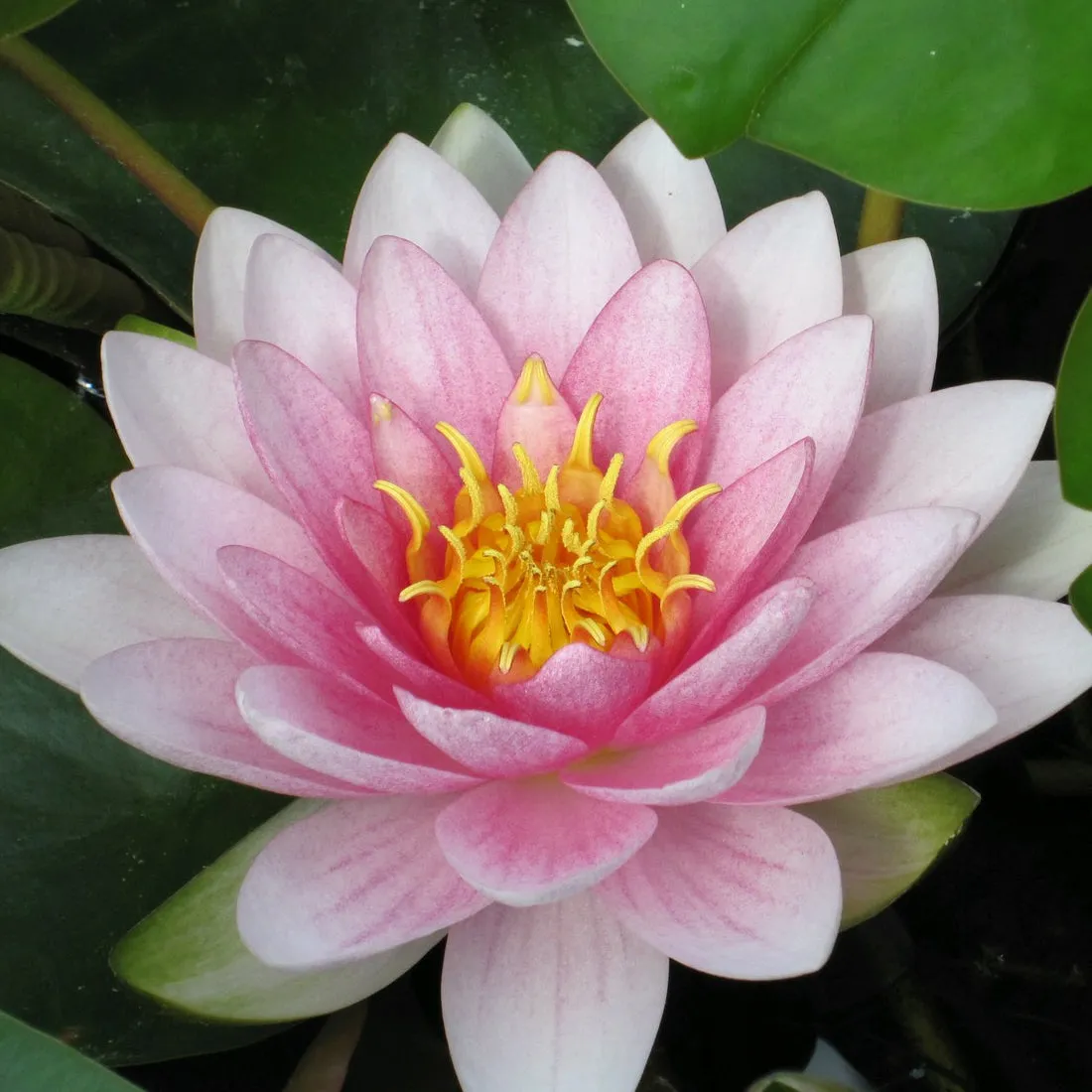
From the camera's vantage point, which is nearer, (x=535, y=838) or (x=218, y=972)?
(x=535, y=838)

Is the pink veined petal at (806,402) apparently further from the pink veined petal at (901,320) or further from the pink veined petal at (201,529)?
the pink veined petal at (201,529)

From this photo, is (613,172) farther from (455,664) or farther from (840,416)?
(455,664)

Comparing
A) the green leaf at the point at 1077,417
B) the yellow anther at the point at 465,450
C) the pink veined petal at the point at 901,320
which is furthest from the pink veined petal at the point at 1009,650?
the yellow anther at the point at 465,450

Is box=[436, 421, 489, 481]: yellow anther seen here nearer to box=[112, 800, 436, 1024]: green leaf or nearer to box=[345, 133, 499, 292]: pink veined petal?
box=[345, 133, 499, 292]: pink veined petal

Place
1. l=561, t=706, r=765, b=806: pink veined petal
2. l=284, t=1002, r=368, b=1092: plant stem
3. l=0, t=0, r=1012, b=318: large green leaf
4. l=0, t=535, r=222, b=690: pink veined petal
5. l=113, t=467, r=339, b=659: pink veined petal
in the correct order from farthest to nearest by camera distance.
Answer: l=0, t=0, r=1012, b=318: large green leaf → l=284, t=1002, r=368, b=1092: plant stem → l=0, t=535, r=222, b=690: pink veined petal → l=113, t=467, r=339, b=659: pink veined petal → l=561, t=706, r=765, b=806: pink veined petal

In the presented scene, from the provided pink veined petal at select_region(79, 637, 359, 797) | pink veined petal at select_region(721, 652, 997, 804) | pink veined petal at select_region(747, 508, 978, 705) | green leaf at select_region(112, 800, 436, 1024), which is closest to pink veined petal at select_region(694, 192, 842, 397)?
pink veined petal at select_region(747, 508, 978, 705)

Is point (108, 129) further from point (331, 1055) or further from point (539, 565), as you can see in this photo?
point (331, 1055)

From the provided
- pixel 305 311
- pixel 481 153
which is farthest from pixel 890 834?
pixel 481 153
